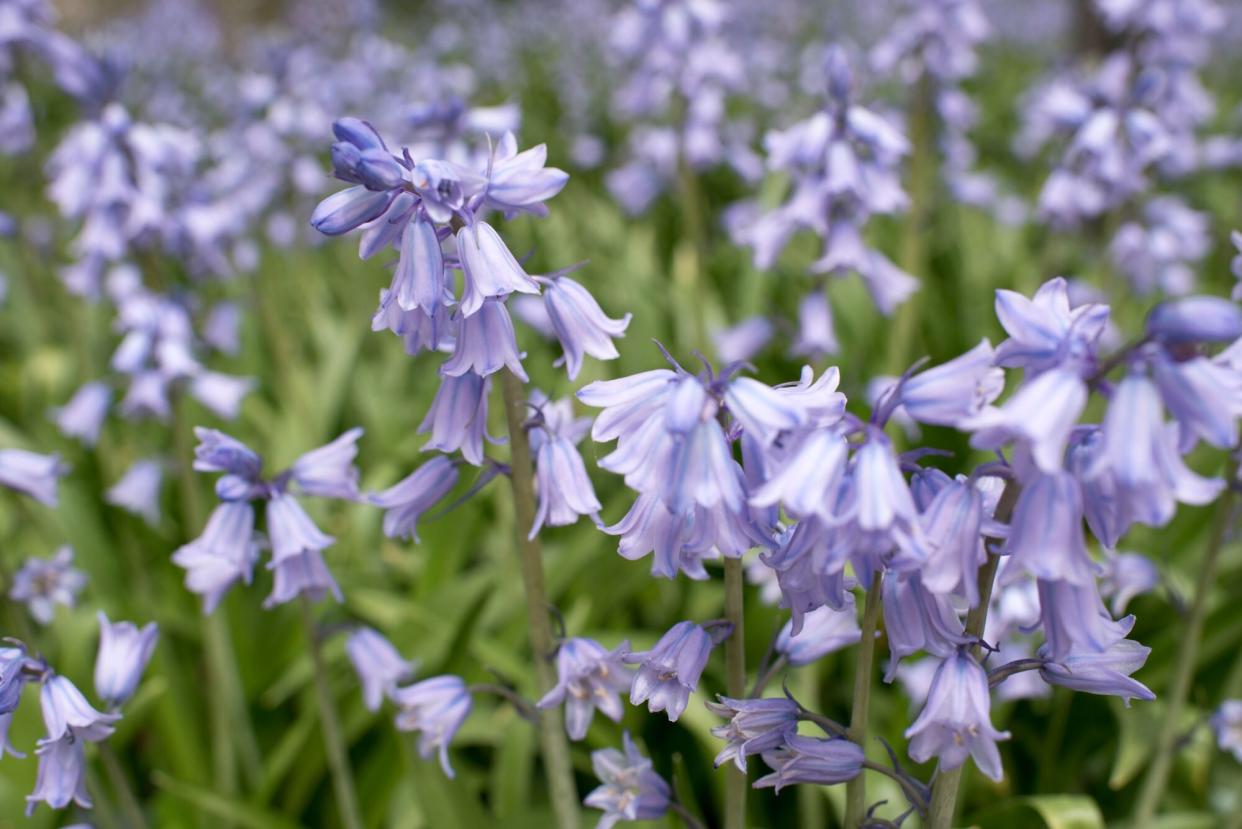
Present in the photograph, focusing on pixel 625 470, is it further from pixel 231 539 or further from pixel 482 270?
pixel 231 539

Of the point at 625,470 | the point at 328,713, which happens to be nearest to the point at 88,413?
the point at 328,713

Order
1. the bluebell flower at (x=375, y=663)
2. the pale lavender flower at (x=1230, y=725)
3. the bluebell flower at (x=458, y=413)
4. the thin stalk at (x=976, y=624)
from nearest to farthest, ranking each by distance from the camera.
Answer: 1. the thin stalk at (x=976, y=624)
2. the bluebell flower at (x=458, y=413)
3. the bluebell flower at (x=375, y=663)
4. the pale lavender flower at (x=1230, y=725)

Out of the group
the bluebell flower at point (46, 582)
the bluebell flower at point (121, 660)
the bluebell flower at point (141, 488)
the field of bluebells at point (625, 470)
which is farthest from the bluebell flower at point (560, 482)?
the bluebell flower at point (141, 488)

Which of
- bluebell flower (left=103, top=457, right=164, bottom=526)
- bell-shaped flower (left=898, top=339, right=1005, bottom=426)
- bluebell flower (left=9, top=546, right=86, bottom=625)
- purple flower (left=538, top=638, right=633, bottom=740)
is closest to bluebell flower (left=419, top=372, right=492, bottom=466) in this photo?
purple flower (left=538, top=638, right=633, bottom=740)

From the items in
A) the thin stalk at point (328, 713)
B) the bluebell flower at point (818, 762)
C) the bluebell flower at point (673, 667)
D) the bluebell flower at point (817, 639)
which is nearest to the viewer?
the bluebell flower at point (818, 762)

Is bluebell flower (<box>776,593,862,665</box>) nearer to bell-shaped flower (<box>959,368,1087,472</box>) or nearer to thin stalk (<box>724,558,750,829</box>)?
thin stalk (<box>724,558,750,829</box>)

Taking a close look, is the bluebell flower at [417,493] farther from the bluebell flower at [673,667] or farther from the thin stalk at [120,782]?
the thin stalk at [120,782]

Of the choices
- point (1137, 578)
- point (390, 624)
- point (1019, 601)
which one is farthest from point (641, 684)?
point (390, 624)
